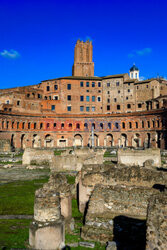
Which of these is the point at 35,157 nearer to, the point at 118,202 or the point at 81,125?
the point at 118,202

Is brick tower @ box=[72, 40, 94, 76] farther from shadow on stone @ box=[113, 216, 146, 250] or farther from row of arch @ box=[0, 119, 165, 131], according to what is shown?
shadow on stone @ box=[113, 216, 146, 250]

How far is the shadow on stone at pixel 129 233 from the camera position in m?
7.50

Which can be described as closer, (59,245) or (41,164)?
(59,245)

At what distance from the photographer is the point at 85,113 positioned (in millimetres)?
62750

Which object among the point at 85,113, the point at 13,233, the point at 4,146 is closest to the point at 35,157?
the point at 4,146

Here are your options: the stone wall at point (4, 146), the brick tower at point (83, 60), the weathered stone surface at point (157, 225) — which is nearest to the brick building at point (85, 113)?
the brick tower at point (83, 60)

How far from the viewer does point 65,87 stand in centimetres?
6241

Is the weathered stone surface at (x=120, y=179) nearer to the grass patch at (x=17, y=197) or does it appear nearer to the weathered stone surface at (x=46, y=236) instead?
the grass patch at (x=17, y=197)

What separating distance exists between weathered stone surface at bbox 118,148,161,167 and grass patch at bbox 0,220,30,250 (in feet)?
58.6

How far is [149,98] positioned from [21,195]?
167ft

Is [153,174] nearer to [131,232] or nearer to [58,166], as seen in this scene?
[131,232]

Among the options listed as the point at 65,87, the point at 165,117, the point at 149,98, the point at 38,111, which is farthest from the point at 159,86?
the point at 38,111

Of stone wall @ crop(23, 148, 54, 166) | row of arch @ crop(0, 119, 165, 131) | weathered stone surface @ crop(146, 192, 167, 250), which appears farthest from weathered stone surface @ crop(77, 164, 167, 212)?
row of arch @ crop(0, 119, 165, 131)

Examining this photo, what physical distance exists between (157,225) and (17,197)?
10367mm
